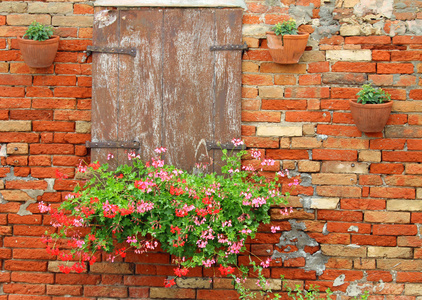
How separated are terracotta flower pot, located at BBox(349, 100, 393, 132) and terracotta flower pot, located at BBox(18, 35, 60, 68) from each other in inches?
79.9

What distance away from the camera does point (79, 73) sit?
10.7 ft

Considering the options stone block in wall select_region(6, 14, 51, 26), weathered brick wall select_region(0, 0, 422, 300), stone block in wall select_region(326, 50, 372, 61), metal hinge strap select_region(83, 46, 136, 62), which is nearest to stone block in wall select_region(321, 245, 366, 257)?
weathered brick wall select_region(0, 0, 422, 300)

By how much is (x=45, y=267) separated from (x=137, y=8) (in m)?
1.94

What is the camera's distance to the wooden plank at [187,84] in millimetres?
3172

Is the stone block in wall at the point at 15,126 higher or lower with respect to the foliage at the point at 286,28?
lower

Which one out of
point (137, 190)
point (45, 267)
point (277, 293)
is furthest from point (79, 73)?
point (277, 293)

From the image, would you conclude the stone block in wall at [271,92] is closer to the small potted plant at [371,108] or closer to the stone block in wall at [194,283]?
the small potted plant at [371,108]

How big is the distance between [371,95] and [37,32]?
224 cm

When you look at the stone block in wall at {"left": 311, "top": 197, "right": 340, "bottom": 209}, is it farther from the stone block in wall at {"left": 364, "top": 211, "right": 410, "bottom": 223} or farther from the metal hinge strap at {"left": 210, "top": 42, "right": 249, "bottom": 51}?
the metal hinge strap at {"left": 210, "top": 42, "right": 249, "bottom": 51}

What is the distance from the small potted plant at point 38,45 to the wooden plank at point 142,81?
0.47 meters

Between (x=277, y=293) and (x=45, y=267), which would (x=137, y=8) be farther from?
(x=277, y=293)

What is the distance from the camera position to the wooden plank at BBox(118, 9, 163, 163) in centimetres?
318

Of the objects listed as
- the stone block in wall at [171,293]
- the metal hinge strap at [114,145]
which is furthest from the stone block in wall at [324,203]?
the metal hinge strap at [114,145]

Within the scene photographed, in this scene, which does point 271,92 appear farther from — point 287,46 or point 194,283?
point 194,283
